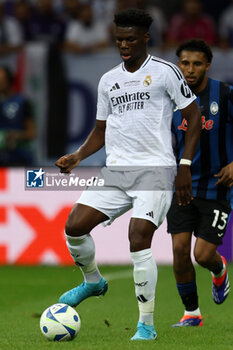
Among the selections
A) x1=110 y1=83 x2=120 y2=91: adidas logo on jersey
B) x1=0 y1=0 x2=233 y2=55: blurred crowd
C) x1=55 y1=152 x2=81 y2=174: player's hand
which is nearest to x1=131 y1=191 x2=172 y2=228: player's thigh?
x1=55 y1=152 x2=81 y2=174: player's hand

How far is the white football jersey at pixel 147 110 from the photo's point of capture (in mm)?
5962

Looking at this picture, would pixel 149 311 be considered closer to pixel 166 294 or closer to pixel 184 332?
pixel 184 332

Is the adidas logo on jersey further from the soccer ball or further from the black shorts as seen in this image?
the soccer ball

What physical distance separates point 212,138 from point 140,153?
111 centimetres

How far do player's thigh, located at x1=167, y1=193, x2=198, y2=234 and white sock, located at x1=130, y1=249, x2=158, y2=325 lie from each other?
1.14 metres

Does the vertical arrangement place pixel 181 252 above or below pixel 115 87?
below

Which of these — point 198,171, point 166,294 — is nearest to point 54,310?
point 198,171

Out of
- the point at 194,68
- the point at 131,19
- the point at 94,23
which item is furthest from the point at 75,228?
the point at 94,23

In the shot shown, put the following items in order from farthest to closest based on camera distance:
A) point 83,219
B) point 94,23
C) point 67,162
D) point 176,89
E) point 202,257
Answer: point 94,23 → point 202,257 → point 67,162 → point 83,219 → point 176,89

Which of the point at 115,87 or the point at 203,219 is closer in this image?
the point at 115,87

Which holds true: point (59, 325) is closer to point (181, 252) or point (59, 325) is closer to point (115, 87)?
point (181, 252)

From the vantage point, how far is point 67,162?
6191mm

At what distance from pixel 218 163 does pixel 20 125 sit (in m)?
5.82

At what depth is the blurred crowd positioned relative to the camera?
44.5 feet
